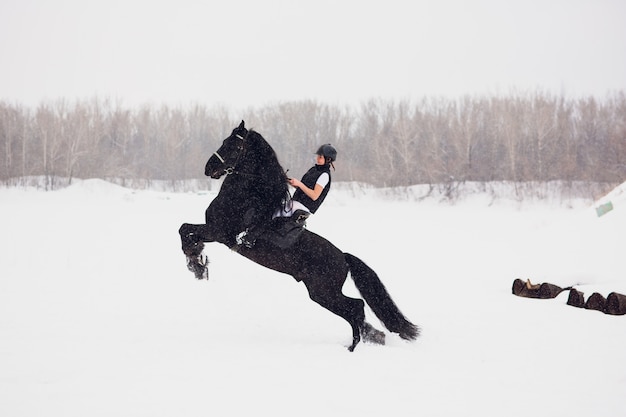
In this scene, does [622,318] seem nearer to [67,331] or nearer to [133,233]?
[67,331]

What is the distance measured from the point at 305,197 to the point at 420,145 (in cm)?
4528

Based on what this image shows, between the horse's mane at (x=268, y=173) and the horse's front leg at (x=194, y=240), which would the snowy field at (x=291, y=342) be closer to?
the horse's front leg at (x=194, y=240)

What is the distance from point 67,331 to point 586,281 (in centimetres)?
811

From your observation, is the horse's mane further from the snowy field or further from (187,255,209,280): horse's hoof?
the snowy field

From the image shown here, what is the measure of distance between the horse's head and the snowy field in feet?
5.33

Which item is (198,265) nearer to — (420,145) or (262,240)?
(262,240)

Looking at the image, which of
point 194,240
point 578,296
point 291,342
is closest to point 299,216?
point 194,240

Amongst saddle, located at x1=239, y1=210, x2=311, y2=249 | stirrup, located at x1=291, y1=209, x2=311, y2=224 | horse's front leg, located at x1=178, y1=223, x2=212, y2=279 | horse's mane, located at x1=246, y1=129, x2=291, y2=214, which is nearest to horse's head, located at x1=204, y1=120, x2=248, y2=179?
horse's mane, located at x1=246, y1=129, x2=291, y2=214

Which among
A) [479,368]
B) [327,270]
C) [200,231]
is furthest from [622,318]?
[200,231]

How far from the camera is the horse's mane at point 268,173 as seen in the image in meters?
4.96

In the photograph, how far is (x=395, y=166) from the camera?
4694cm

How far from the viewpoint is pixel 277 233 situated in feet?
16.3

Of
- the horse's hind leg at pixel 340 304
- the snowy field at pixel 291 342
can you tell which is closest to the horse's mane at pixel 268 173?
the horse's hind leg at pixel 340 304

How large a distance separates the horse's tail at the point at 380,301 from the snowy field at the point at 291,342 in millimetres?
189
